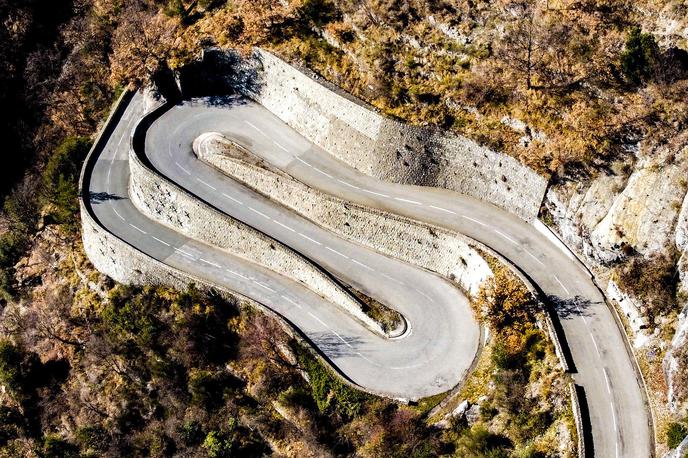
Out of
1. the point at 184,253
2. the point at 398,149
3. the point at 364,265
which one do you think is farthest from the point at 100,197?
the point at 398,149

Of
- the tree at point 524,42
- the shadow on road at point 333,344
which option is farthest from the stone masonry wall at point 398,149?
the shadow on road at point 333,344

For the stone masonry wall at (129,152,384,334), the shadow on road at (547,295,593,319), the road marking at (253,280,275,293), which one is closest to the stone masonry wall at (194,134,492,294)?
the stone masonry wall at (129,152,384,334)

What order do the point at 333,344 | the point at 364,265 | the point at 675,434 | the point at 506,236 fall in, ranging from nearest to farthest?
the point at 675,434
the point at 506,236
the point at 333,344
the point at 364,265

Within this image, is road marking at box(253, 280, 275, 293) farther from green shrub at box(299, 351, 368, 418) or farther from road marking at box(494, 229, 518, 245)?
road marking at box(494, 229, 518, 245)

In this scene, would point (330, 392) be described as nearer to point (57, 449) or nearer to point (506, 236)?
point (506, 236)

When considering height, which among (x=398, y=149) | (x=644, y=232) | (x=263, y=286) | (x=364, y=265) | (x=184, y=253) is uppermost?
(x=644, y=232)

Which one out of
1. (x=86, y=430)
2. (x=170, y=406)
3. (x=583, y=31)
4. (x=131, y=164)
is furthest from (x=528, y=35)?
(x=86, y=430)

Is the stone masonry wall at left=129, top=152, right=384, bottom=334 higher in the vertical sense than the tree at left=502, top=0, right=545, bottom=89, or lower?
lower
